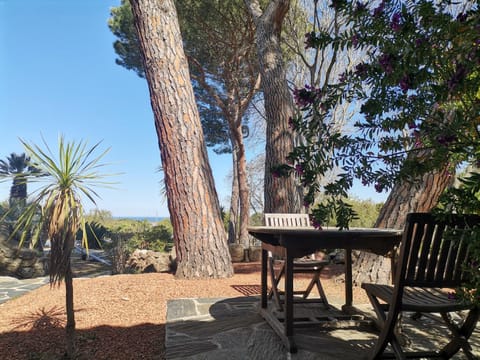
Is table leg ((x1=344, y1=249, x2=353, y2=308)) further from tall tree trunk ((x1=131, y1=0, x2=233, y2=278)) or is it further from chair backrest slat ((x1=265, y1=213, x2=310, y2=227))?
tall tree trunk ((x1=131, y1=0, x2=233, y2=278))

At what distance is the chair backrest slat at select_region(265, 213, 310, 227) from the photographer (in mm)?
4016

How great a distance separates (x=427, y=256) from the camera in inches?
73.1

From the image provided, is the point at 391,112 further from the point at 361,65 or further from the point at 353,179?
the point at 353,179

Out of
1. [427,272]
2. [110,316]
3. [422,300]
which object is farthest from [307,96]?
[110,316]

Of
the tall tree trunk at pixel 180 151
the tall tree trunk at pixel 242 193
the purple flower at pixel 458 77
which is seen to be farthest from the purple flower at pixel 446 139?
the tall tree trunk at pixel 242 193

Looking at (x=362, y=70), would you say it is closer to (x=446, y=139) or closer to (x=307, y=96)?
(x=307, y=96)

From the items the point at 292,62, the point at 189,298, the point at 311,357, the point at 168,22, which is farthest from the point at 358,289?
the point at 292,62

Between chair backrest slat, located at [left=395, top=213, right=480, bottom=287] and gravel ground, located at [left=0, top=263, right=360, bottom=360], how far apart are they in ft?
A: 5.34

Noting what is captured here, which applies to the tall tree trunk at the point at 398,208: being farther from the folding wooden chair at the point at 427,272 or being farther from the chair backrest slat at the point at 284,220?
the folding wooden chair at the point at 427,272

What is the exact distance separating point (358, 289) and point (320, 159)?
3300 millimetres

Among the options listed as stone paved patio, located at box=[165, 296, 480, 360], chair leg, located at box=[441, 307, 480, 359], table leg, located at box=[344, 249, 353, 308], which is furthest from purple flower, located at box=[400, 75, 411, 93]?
table leg, located at box=[344, 249, 353, 308]

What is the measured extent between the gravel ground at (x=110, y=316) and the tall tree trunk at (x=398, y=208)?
351 millimetres

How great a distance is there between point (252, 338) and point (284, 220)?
1.73m

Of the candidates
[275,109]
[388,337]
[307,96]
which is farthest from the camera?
[275,109]
